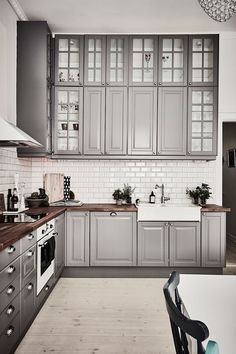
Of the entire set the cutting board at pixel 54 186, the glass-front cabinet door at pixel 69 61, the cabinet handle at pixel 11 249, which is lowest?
the cabinet handle at pixel 11 249

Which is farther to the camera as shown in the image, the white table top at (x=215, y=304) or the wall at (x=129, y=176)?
the wall at (x=129, y=176)

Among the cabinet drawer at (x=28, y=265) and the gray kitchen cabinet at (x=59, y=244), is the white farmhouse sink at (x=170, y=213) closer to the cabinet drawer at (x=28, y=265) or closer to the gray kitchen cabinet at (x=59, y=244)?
the gray kitchen cabinet at (x=59, y=244)

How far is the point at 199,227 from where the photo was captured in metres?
4.32

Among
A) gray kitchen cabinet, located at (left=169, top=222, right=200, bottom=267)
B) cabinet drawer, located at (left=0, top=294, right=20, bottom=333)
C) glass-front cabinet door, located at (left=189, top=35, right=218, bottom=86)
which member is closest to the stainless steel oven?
cabinet drawer, located at (left=0, top=294, right=20, bottom=333)

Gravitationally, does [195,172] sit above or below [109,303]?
above

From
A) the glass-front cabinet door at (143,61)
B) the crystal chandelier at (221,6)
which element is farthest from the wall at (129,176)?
the crystal chandelier at (221,6)

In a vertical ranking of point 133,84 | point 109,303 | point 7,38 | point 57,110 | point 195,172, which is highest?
point 7,38

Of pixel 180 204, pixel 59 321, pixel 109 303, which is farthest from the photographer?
pixel 180 204

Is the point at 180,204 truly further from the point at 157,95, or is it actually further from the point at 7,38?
the point at 7,38

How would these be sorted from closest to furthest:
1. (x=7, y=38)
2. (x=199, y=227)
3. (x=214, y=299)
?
(x=214, y=299), (x=7, y=38), (x=199, y=227)

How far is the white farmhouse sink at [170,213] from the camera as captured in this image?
4.29 m

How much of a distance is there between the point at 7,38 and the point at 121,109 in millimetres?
1603

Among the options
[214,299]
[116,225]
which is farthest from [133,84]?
[214,299]

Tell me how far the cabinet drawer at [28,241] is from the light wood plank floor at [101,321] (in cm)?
74
